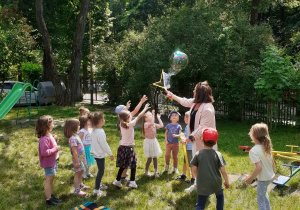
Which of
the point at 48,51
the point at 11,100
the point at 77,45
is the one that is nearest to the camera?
the point at 11,100

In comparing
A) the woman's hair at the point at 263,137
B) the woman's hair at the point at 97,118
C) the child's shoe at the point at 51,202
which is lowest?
the child's shoe at the point at 51,202

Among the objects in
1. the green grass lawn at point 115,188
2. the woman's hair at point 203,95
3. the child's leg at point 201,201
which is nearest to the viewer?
the child's leg at point 201,201

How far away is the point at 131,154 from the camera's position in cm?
536

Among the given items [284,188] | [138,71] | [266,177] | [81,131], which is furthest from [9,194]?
[138,71]

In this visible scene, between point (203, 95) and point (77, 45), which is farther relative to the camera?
point (77, 45)

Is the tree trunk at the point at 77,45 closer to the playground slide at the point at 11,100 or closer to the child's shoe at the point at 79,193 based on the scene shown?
the playground slide at the point at 11,100

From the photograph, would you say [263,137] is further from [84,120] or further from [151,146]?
[84,120]

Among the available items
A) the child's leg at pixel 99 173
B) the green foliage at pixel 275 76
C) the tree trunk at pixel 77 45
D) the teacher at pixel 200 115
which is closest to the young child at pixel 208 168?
the teacher at pixel 200 115

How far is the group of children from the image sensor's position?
3904 millimetres

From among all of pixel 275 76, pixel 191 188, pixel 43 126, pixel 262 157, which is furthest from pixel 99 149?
pixel 275 76

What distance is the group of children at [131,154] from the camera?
390cm

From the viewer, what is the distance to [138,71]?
14.1m

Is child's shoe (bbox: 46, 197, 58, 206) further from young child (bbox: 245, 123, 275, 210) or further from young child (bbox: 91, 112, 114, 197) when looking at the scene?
young child (bbox: 245, 123, 275, 210)

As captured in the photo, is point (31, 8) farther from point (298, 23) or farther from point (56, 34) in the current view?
point (298, 23)
